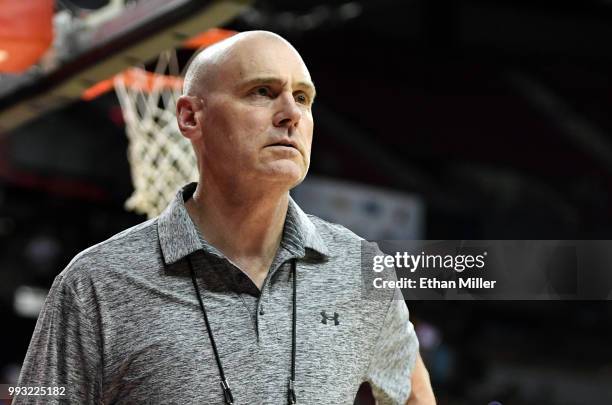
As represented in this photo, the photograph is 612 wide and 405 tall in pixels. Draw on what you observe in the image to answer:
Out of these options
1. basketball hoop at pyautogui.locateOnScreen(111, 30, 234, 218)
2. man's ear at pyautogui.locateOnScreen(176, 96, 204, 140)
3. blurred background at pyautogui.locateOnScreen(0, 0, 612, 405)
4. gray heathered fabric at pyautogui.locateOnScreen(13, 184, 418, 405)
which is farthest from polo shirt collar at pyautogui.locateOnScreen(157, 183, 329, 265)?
blurred background at pyautogui.locateOnScreen(0, 0, 612, 405)

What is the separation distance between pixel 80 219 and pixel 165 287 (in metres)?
8.51

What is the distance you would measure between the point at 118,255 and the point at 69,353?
159mm

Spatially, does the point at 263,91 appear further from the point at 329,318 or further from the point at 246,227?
the point at 329,318

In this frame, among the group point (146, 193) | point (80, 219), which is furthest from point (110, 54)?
point (80, 219)

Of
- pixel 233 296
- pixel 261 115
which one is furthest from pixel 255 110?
pixel 233 296

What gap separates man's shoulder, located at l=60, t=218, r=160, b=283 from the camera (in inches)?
66.2

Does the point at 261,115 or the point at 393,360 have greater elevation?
the point at 261,115

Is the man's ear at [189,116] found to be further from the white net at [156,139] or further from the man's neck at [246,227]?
the white net at [156,139]

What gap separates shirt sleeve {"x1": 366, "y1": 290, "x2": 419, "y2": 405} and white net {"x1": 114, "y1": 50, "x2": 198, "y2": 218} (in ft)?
5.31

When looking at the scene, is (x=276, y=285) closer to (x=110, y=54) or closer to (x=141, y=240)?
(x=141, y=240)

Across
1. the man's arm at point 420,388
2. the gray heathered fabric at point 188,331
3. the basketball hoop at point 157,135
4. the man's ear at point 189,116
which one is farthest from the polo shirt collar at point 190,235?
the basketball hoop at point 157,135

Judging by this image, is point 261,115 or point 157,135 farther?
point 157,135

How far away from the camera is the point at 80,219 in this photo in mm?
10016

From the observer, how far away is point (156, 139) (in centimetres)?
414
